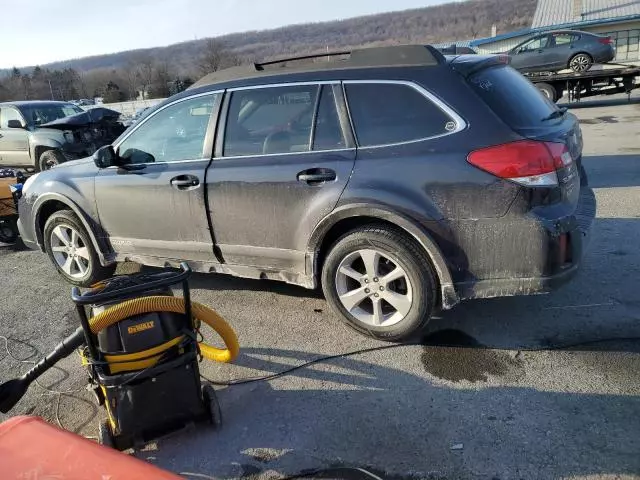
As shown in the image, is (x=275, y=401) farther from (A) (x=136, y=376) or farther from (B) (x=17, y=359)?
(B) (x=17, y=359)

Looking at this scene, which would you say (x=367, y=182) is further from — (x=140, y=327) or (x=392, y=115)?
(x=140, y=327)

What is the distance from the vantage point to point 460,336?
3750mm

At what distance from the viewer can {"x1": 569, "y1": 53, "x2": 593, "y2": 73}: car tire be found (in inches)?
717

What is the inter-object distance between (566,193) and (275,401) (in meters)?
2.17

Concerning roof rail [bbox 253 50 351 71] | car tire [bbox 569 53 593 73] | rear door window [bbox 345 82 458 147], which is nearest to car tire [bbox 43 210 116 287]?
roof rail [bbox 253 50 351 71]

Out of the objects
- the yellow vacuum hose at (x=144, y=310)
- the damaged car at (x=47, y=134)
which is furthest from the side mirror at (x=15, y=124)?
the yellow vacuum hose at (x=144, y=310)

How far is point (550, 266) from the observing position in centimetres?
322

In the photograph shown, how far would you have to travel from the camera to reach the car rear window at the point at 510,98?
3.35 m

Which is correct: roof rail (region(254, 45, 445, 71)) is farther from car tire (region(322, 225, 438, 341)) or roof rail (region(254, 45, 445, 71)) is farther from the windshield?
the windshield

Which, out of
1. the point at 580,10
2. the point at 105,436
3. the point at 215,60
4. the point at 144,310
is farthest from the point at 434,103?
the point at 215,60

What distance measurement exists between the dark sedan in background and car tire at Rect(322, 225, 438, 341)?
55.9ft

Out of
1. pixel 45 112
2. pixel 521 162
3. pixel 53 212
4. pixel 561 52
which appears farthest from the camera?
pixel 561 52

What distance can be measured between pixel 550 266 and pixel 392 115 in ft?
4.43

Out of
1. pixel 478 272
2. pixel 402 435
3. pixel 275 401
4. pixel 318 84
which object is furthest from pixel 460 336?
pixel 318 84
